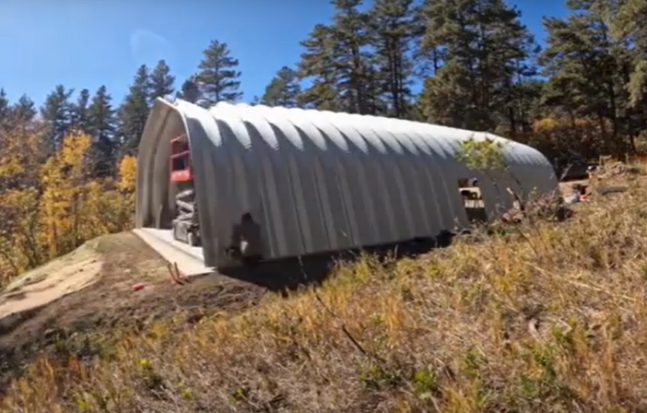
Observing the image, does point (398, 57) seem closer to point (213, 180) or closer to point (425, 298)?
point (213, 180)

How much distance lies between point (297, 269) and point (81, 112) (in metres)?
55.2

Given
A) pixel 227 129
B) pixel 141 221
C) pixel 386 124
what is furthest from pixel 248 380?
pixel 141 221

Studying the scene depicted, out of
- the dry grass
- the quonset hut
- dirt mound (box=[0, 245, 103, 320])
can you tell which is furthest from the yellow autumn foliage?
the dry grass

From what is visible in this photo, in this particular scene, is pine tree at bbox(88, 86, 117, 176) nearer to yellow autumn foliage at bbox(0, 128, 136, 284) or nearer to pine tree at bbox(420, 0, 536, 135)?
yellow autumn foliage at bbox(0, 128, 136, 284)

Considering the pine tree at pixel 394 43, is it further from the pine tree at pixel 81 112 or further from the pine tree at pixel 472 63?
the pine tree at pixel 81 112

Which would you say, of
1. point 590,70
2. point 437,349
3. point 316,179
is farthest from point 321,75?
point 437,349

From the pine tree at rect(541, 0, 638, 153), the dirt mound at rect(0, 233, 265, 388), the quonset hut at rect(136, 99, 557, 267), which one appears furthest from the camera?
the pine tree at rect(541, 0, 638, 153)

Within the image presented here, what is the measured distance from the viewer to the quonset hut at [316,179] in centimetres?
845

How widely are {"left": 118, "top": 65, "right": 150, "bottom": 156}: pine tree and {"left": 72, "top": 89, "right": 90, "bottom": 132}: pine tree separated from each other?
212 inches

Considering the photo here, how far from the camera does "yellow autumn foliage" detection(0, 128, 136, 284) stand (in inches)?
659

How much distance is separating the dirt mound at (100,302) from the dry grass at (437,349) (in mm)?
1485

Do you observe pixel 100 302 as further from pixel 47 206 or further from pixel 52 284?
pixel 47 206

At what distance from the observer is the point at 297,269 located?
8062 mm

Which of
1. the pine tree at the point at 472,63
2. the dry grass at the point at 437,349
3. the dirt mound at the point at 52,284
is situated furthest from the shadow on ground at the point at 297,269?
the pine tree at the point at 472,63
